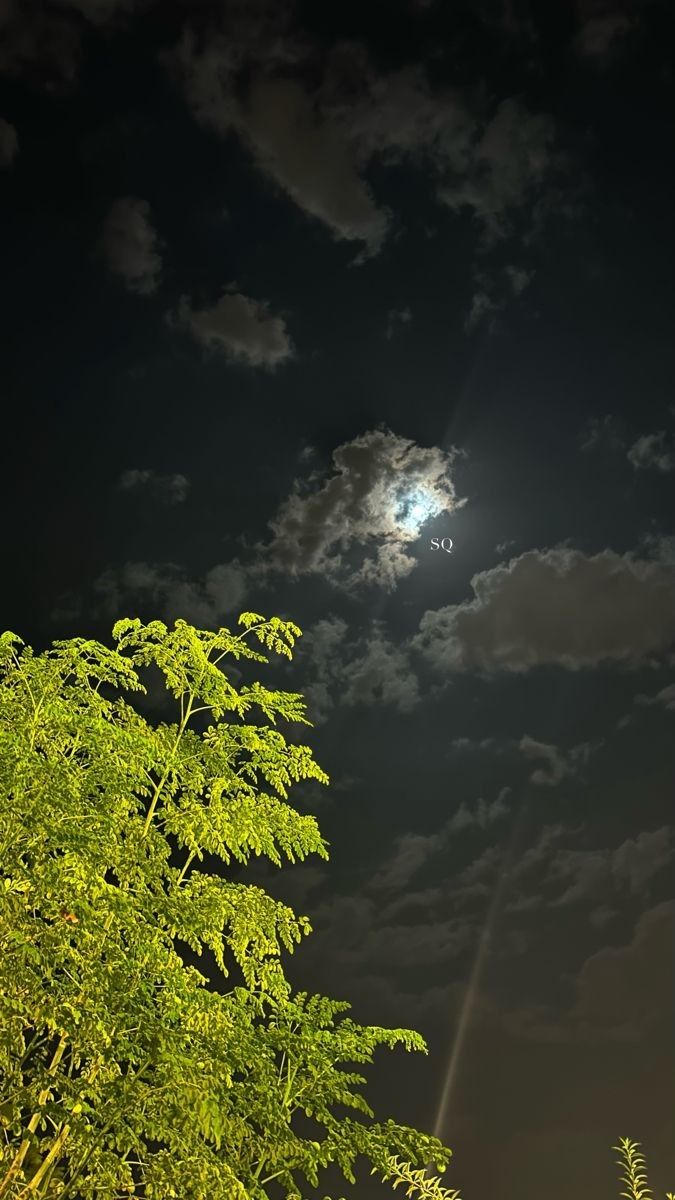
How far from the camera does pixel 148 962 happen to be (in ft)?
23.9

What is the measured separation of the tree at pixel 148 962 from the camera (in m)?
6.54

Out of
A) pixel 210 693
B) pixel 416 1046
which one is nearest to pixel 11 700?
pixel 210 693

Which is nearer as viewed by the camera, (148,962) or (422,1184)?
(422,1184)

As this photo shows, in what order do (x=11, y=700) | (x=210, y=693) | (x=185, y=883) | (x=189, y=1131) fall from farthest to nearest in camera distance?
(x=210, y=693)
(x=185, y=883)
(x=11, y=700)
(x=189, y=1131)

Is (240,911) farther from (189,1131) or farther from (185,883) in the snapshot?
(189,1131)

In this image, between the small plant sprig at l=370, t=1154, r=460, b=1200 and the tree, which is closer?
the small plant sprig at l=370, t=1154, r=460, b=1200

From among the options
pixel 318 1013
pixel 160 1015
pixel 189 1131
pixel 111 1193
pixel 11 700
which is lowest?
pixel 111 1193

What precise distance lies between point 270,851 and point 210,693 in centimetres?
160

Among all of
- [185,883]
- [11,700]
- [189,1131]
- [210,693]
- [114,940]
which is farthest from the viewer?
[210,693]

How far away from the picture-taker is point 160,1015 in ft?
25.1

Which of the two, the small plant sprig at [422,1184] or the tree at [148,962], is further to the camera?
the tree at [148,962]

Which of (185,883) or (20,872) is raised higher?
(185,883)

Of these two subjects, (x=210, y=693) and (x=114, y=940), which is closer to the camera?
(x=114, y=940)

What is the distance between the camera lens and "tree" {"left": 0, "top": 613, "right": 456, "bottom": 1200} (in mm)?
6543
